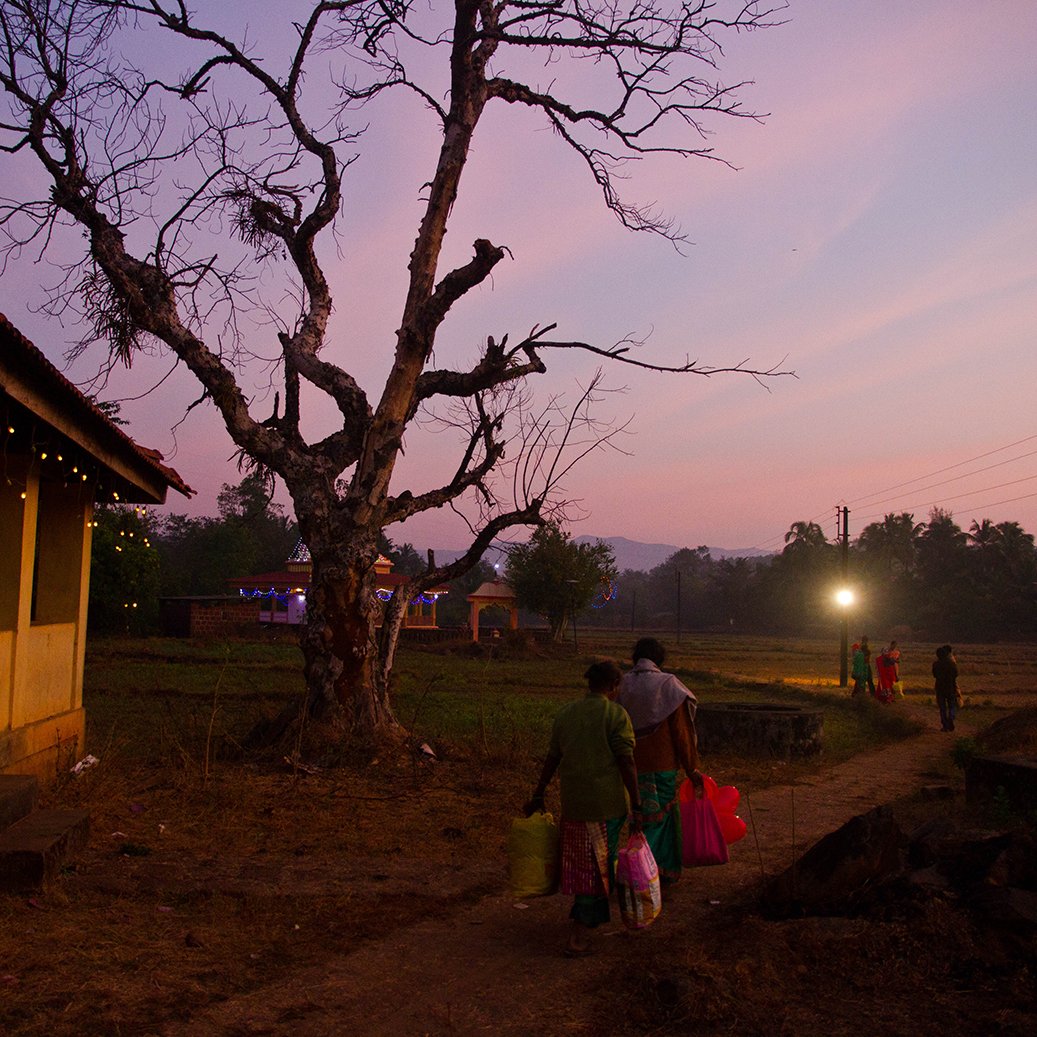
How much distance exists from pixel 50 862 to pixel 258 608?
41847 millimetres

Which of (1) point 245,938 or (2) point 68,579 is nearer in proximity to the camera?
(1) point 245,938

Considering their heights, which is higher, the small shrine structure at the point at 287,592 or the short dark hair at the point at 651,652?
the small shrine structure at the point at 287,592

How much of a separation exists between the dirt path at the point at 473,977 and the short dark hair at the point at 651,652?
4.93 ft

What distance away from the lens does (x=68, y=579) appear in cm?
1055

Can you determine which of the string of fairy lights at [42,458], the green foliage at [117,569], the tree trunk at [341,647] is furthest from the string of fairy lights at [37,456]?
the green foliage at [117,569]

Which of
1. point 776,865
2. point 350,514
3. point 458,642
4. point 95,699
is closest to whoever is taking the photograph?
point 776,865

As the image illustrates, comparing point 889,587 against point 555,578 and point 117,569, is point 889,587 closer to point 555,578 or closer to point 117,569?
point 555,578

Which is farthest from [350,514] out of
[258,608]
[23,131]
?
[258,608]

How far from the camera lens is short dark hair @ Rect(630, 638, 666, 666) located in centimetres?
636

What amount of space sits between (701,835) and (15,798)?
4.45 meters

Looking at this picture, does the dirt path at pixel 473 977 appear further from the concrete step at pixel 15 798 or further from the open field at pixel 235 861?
the concrete step at pixel 15 798

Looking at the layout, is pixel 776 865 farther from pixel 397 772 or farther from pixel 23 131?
pixel 23 131

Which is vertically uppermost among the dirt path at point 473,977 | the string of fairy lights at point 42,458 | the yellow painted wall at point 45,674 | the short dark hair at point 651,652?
the string of fairy lights at point 42,458

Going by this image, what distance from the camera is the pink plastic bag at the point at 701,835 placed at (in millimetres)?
5953
